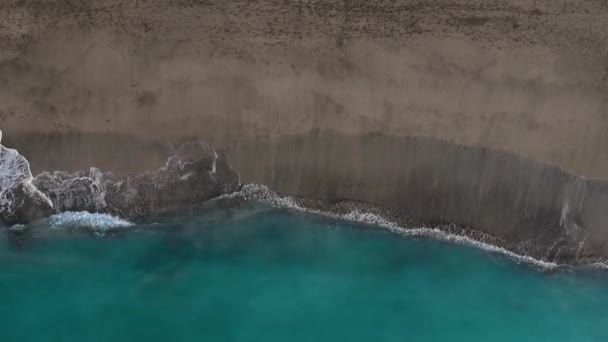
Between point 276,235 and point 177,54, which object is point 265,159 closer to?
point 276,235

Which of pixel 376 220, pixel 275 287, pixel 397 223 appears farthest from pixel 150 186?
pixel 397 223

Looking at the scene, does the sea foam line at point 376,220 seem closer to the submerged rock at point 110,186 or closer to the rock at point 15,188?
the submerged rock at point 110,186

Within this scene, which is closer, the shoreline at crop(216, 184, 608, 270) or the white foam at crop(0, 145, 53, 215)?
the white foam at crop(0, 145, 53, 215)

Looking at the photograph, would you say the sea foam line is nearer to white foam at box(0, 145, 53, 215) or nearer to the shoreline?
the shoreline

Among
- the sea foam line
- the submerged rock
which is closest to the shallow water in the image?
the sea foam line

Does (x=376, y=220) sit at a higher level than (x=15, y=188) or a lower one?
lower

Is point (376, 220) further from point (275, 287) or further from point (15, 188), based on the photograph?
point (15, 188)
